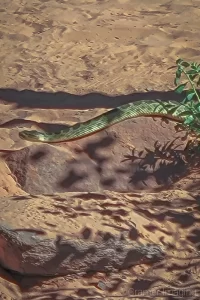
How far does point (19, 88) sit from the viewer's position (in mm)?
8227

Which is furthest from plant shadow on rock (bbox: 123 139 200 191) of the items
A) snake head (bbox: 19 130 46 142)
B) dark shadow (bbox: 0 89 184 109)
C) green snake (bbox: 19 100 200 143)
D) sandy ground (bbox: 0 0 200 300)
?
dark shadow (bbox: 0 89 184 109)

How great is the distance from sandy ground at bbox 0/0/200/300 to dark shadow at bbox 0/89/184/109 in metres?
0.01

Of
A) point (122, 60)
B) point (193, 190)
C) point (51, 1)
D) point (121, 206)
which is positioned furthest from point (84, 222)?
point (51, 1)

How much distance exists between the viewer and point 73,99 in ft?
25.7

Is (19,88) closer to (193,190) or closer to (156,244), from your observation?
(193,190)

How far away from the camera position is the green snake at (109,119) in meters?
6.90

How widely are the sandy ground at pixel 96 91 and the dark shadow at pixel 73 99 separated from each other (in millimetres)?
11

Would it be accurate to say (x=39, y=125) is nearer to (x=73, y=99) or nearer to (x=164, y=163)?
(x=73, y=99)

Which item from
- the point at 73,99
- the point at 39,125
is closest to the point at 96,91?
the point at 73,99

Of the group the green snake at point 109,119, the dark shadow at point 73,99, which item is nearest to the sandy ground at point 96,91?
the dark shadow at point 73,99

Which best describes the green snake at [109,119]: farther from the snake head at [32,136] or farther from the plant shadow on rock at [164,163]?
the plant shadow on rock at [164,163]

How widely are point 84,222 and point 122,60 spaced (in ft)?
13.6

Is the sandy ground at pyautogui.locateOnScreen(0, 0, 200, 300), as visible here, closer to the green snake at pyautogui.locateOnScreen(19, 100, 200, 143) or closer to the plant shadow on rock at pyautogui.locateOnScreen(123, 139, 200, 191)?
the plant shadow on rock at pyautogui.locateOnScreen(123, 139, 200, 191)

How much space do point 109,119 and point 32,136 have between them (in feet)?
2.50
